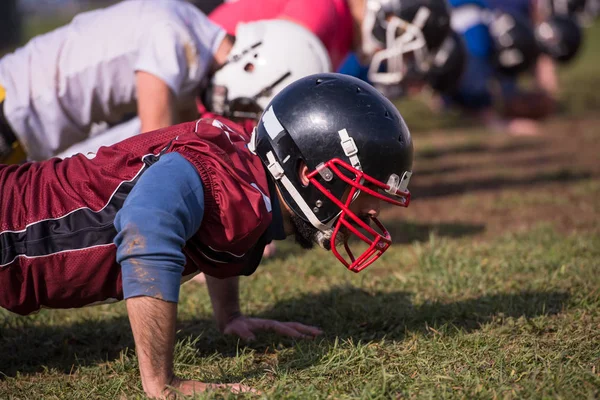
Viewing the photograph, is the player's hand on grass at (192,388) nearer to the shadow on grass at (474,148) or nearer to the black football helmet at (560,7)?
the shadow on grass at (474,148)

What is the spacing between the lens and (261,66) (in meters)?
4.23

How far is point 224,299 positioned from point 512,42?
22.3 ft

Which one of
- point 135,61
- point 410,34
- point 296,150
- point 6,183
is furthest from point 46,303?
point 410,34

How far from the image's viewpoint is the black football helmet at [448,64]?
7938 mm

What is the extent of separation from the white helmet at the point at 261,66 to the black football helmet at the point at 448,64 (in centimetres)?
371

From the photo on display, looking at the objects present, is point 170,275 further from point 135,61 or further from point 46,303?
point 135,61

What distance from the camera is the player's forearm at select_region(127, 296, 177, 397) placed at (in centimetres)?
251

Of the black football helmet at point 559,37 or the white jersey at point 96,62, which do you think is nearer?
the white jersey at point 96,62

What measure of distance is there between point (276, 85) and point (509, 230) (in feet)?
7.34

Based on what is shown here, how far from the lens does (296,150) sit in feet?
9.45

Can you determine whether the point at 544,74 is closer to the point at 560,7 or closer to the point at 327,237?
the point at 560,7

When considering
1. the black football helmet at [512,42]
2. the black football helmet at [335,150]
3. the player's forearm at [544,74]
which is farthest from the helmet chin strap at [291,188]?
the player's forearm at [544,74]

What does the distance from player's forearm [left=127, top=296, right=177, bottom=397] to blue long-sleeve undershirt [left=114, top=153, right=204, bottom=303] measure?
35 mm

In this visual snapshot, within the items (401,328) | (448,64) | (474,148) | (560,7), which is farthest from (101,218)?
(560,7)
